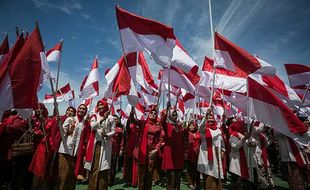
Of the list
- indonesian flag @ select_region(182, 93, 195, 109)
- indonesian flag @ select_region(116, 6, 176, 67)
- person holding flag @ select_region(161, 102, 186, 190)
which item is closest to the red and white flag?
indonesian flag @ select_region(182, 93, 195, 109)

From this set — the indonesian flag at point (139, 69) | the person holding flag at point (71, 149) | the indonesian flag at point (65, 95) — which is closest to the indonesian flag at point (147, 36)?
the indonesian flag at point (139, 69)

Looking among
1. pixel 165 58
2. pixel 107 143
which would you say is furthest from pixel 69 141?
pixel 165 58

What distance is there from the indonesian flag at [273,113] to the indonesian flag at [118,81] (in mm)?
3321

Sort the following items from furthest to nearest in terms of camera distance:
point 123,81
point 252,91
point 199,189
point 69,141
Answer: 1. point 199,189
2. point 123,81
3. point 69,141
4. point 252,91

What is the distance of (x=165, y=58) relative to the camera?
5.38m

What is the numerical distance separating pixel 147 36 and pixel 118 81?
1.75 meters

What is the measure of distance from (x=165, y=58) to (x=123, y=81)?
171cm

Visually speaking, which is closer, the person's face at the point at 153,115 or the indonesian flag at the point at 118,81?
the indonesian flag at the point at 118,81

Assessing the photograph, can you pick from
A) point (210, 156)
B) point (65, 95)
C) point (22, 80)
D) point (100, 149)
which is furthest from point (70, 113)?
point (65, 95)

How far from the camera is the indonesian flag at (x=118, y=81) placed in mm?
6332

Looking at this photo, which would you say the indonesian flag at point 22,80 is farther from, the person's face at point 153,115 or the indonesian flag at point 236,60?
the indonesian flag at point 236,60

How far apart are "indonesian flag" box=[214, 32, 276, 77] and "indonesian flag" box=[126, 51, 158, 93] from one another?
2396mm

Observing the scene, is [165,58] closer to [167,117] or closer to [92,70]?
[167,117]

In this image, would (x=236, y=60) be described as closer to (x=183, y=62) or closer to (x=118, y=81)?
(x=183, y=62)
